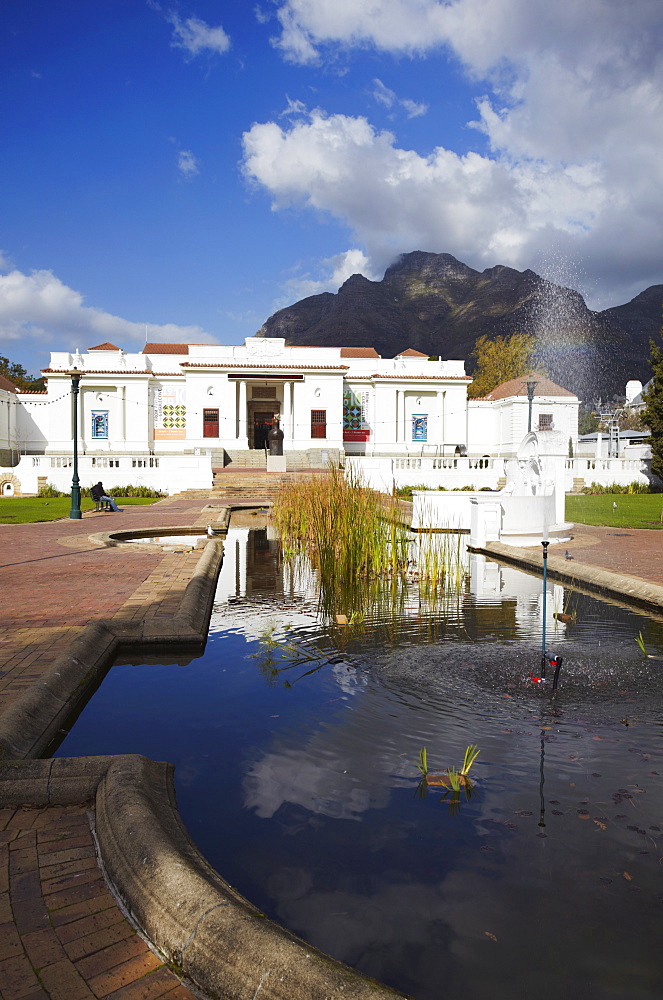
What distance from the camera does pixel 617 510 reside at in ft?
77.0

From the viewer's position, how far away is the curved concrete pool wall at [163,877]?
1.95m

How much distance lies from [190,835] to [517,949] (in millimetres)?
1466

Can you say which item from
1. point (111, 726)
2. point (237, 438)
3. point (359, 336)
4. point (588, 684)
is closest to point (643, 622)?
point (588, 684)

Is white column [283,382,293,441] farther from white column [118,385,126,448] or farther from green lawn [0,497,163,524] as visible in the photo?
green lawn [0,497,163,524]

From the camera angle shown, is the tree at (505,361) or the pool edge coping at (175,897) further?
the tree at (505,361)

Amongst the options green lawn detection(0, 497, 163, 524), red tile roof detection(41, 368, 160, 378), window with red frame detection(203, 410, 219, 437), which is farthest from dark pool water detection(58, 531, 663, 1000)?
red tile roof detection(41, 368, 160, 378)

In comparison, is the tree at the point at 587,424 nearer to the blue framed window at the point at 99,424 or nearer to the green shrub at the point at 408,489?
the green shrub at the point at 408,489

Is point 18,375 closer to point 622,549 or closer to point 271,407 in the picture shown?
point 271,407

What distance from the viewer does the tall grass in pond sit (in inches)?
340

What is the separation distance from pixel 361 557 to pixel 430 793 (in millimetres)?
6637

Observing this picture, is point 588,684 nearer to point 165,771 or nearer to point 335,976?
point 165,771

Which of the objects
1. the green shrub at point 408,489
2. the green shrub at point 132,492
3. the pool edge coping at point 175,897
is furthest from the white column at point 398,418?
the pool edge coping at point 175,897

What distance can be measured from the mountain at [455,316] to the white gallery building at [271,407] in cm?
5931

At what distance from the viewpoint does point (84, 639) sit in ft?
18.5
